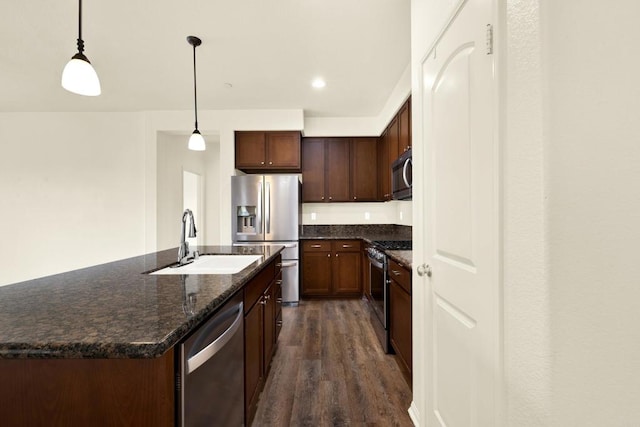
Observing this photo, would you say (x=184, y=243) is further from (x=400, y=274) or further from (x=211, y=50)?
(x=211, y=50)

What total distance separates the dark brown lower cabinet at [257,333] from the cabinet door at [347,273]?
73.2 inches

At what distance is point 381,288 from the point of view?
2467 millimetres

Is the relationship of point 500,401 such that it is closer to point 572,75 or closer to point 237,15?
point 572,75

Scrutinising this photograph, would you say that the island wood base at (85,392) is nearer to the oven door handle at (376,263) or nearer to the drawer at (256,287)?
the drawer at (256,287)

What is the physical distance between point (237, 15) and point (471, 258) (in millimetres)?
2345

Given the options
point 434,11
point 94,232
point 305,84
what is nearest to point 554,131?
point 434,11

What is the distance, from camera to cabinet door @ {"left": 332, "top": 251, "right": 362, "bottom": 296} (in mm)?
3961

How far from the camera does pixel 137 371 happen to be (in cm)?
65

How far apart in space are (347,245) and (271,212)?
47.3 inches

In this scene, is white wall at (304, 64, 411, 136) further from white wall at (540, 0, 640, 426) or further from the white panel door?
white wall at (540, 0, 640, 426)

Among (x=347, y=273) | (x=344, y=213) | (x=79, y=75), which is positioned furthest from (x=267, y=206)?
(x=79, y=75)

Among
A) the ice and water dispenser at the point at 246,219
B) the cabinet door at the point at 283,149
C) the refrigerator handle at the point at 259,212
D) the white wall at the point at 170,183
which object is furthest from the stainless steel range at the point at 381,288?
the white wall at the point at 170,183

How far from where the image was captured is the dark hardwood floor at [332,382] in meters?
1.63

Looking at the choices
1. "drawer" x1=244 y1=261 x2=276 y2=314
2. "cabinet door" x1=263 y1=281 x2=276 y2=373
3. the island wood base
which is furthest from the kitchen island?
"cabinet door" x1=263 y1=281 x2=276 y2=373
